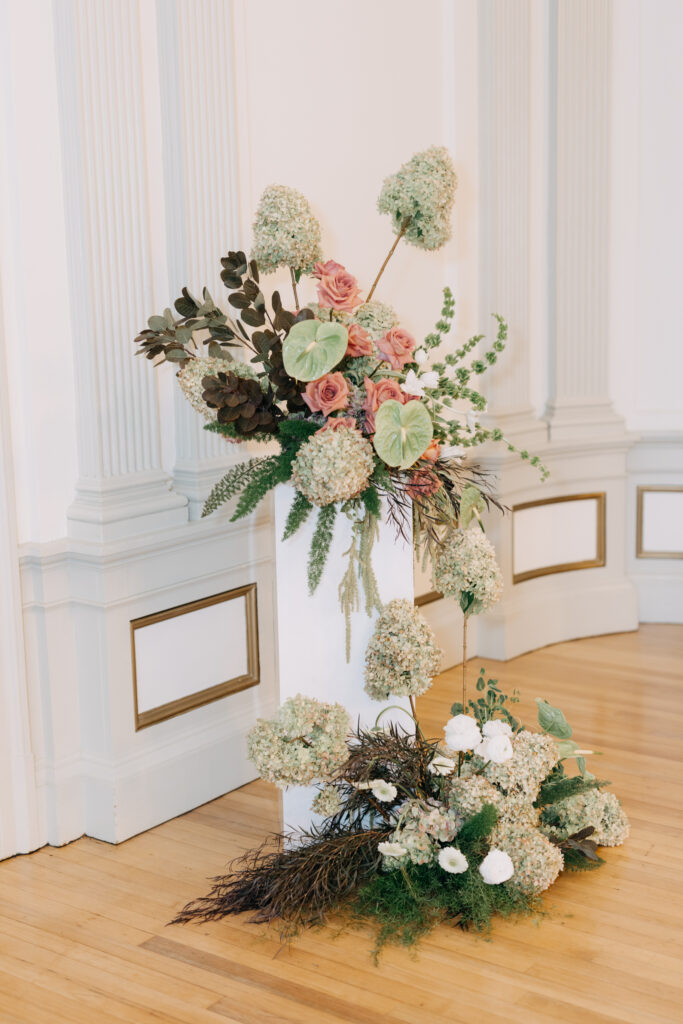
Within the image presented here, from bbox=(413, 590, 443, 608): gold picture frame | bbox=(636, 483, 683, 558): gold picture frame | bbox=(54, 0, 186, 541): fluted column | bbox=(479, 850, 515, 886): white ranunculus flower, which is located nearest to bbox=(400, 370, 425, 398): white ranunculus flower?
bbox=(54, 0, 186, 541): fluted column

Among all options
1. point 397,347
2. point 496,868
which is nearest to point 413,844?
point 496,868

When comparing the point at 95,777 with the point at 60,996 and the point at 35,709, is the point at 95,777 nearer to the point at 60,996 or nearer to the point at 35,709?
the point at 35,709

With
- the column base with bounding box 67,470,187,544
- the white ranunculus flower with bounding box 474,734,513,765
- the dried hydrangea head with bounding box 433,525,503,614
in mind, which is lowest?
the white ranunculus flower with bounding box 474,734,513,765

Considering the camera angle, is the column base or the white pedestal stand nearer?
the white pedestal stand

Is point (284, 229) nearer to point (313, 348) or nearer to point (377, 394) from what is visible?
point (313, 348)

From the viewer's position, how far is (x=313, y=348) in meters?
2.91

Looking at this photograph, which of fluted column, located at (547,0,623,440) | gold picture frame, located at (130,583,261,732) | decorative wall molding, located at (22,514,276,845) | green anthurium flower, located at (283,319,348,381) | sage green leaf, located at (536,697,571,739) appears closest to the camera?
green anthurium flower, located at (283,319,348,381)

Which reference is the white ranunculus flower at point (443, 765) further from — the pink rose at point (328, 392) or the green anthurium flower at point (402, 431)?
the pink rose at point (328, 392)

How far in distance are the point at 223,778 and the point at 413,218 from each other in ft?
6.84

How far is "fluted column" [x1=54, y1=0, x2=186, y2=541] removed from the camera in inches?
139

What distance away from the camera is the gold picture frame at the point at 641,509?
610 cm

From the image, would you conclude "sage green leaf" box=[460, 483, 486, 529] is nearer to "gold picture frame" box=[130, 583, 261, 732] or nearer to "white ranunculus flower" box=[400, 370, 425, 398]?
"white ranunculus flower" box=[400, 370, 425, 398]

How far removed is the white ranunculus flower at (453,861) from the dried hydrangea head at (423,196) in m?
1.68

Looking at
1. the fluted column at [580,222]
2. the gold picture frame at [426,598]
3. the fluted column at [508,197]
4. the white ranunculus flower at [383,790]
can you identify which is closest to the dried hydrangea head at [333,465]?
the white ranunculus flower at [383,790]
